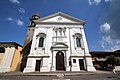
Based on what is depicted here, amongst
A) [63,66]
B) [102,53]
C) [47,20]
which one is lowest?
[63,66]

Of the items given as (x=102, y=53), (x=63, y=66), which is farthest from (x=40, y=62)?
(x=102, y=53)

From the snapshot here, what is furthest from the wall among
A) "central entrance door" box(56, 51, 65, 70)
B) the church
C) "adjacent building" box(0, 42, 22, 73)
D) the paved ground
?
"central entrance door" box(56, 51, 65, 70)

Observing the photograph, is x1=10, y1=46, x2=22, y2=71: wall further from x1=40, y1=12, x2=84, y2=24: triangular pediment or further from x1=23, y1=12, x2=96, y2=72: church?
x1=40, y1=12, x2=84, y2=24: triangular pediment

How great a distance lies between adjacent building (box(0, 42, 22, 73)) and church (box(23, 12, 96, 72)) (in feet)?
13.3

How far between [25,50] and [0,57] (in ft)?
17.0

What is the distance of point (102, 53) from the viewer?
21891mm

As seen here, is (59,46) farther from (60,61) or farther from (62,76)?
(62,76)

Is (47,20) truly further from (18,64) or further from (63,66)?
(18,64)

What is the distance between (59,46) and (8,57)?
10.6 m

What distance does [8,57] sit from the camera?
58.6 feet

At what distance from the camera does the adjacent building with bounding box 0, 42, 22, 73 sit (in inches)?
675

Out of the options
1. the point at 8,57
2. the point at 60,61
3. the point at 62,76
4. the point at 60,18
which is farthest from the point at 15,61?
the point at 62,76

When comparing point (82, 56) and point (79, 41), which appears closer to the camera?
point (82, 56)

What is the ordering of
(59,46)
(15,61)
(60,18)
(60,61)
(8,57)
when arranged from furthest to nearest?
(15,61)
(60,18)
(8,57)
(59,46)
(60,61)
